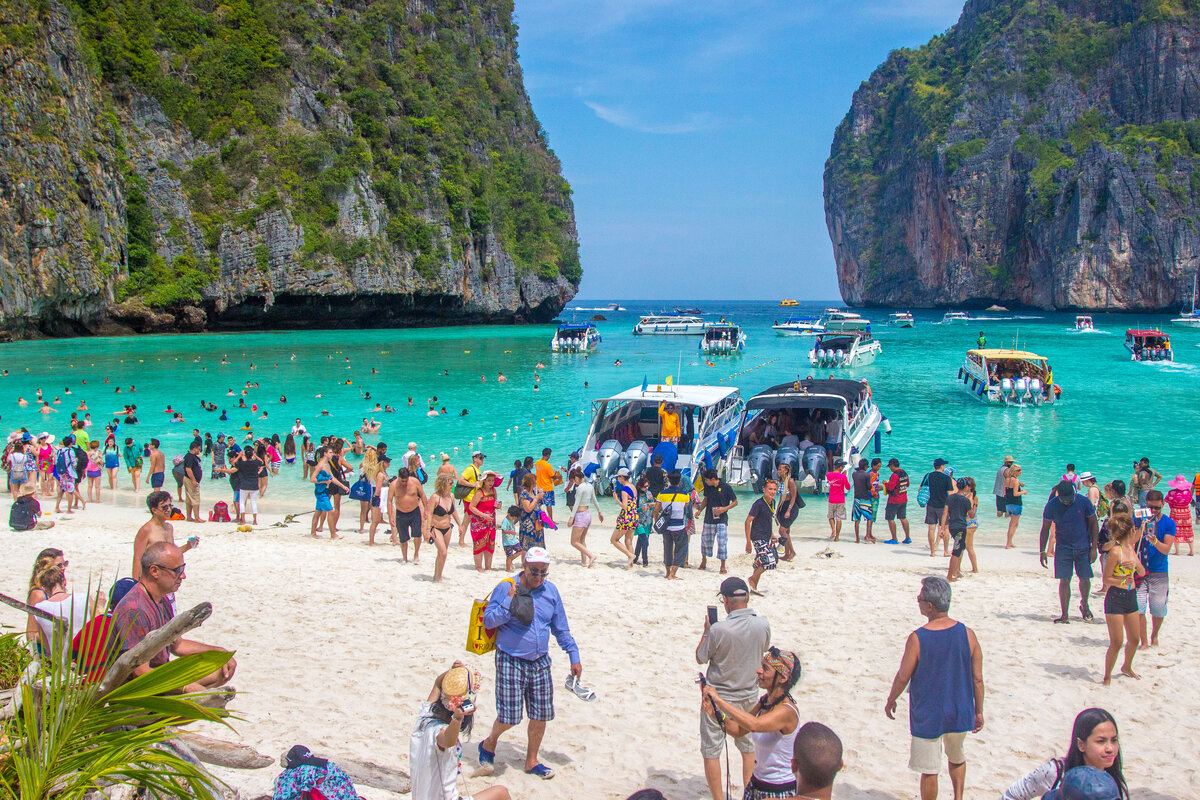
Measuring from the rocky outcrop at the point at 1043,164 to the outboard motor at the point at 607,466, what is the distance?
105769 millimetres

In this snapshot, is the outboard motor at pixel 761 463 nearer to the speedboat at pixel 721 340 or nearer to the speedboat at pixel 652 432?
the speedboat at pixel 652 432

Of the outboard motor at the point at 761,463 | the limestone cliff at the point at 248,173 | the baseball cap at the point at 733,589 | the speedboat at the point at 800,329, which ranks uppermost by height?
the limestone cliff at the point at 248,173

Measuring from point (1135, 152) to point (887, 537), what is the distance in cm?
10869

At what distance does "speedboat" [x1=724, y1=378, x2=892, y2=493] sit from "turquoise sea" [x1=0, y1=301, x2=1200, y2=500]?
232 centimetres

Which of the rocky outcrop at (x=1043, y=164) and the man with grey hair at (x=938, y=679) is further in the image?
the rocky outcrop at (x=1043, y=164)

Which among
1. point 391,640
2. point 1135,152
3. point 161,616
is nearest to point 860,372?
point 391,640

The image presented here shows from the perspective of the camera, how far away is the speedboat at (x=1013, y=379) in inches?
1208

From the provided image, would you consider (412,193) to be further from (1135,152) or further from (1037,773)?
(1135,152)

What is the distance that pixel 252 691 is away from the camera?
658cm

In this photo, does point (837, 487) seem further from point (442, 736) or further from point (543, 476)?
point (442, 736)

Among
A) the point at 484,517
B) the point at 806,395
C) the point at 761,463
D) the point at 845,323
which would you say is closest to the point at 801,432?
the point at 806,395

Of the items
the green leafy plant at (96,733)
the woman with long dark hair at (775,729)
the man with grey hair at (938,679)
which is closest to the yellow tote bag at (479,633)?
the woman with long dark hair at (775,729)

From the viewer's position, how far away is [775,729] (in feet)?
13.6

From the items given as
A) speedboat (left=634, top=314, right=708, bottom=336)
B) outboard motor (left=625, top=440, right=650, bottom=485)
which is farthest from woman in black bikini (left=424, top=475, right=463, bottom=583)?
speedboat (left=634, top=314, right=708, bottom=336)
